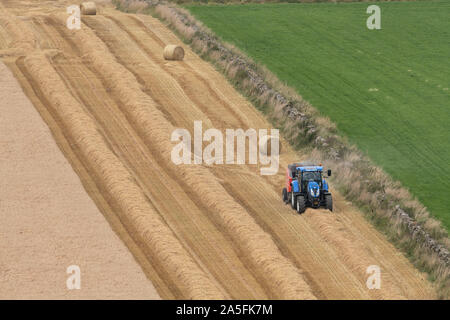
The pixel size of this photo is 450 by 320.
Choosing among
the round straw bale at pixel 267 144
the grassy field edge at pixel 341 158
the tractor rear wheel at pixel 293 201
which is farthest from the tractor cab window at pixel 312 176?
the round straw bale at pixel 267 144

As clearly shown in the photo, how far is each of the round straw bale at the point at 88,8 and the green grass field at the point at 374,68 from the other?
22.6 feet

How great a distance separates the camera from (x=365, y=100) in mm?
47500

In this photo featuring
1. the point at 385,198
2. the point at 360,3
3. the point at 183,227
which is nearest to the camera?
the point at 183,227

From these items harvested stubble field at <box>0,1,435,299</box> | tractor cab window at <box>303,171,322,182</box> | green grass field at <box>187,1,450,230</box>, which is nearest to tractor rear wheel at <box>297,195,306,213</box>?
harvested stubble field at <box>0,1,435,299</box>

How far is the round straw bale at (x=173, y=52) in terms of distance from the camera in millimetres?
49844

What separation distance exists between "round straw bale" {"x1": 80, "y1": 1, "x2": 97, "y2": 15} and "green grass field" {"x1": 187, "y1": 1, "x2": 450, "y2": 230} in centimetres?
689

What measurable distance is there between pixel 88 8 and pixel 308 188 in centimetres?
2859

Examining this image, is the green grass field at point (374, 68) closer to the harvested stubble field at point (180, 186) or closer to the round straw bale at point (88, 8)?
the harvested stubble field at point (180, 186)

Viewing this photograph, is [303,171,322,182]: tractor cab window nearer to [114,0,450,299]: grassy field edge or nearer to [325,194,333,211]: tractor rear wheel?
[325,194,333,211]: tractor rear wheel

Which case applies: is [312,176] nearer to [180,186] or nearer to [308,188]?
[308,188]

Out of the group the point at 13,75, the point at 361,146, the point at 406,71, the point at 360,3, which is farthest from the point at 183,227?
the point at 360,3

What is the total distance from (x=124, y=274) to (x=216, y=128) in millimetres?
14258

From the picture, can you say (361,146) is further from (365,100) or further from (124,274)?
(124,274)

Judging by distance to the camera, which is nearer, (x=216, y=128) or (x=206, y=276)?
(x=206, y=276)
